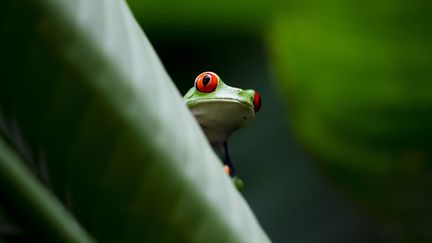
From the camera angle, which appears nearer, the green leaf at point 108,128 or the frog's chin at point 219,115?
the green leaf at point 108,128

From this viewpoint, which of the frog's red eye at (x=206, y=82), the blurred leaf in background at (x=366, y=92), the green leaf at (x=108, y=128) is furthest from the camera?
the blurred leaf in background at (x=366, y=92)

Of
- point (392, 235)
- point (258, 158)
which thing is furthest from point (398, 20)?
point (258, 158)

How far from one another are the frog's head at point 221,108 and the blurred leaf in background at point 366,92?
6.4 inches

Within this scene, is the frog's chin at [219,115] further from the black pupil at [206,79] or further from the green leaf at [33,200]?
the green leaf at [33,200]

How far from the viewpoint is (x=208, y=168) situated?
246 millimetres

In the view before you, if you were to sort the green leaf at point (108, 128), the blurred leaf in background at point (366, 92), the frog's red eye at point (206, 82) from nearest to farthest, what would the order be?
the green leaf at point (108, 128)
the frog's red eye at point (206, 82)
the blurred leaf in background at point (366, 92)

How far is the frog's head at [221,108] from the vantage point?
0.62 meters

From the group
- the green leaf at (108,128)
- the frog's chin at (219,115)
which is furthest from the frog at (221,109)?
the green leaf at (108,128)

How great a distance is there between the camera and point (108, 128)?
222 millimetres

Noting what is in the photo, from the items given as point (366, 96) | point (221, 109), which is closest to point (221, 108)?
point (221, 109)

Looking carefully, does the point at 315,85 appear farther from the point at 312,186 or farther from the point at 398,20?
the point at 312,186

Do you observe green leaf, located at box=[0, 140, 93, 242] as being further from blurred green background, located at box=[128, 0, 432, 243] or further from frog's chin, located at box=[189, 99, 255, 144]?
blurred green background, located at box=[128, 0, 432, 243]

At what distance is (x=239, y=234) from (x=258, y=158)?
1506mm

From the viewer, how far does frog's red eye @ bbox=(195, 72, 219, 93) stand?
Answer: 1.90 feet
